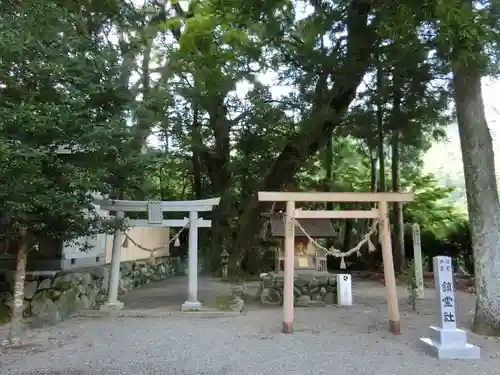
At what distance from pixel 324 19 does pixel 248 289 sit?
767 cm

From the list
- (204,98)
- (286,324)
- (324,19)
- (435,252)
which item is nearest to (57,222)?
(286,324)

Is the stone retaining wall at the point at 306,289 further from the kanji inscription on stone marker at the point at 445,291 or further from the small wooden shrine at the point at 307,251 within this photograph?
the kanji inscription on stone marker at the point at 445,291

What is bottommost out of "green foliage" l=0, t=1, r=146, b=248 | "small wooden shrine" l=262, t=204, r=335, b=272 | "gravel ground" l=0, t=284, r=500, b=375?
"gravel ground" l=0, t=284, r=500, b=375

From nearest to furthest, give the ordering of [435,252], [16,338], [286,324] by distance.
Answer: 1. [16,338]
2. [286,324]
3. [435,252]

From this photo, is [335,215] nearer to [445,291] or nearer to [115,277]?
[445,291]

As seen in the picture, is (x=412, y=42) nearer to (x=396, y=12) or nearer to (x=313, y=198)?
(x=396, y=12)

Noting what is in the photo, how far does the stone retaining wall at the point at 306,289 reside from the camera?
30.4ft

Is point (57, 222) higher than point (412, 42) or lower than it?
lower

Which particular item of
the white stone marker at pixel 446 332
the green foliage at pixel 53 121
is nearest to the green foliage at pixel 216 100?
the green foliage at pixel 53 121

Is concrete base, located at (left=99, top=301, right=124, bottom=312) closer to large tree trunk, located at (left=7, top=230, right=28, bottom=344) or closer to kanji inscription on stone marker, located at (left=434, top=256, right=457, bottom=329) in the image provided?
large tree trunk, located at (left=7, top=230, right=28, bottom=344)

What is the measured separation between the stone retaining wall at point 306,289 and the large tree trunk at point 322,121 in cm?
475

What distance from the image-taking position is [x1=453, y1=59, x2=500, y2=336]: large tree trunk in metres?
6.14

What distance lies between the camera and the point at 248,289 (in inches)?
465

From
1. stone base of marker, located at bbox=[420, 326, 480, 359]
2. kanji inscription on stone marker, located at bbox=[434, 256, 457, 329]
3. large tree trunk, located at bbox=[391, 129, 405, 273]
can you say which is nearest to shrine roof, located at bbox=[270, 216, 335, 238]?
kanji inscription on stone marker, located at bbox=[434, 256, 457, 329]
